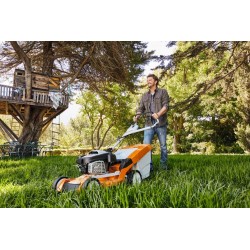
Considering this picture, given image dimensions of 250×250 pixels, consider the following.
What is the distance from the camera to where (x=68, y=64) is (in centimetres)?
572

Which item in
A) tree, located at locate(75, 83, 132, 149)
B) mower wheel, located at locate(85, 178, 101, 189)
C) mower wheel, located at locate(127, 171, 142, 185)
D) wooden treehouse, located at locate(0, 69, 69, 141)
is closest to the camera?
mower wheel, located at locate(85, 178, 101, 189)

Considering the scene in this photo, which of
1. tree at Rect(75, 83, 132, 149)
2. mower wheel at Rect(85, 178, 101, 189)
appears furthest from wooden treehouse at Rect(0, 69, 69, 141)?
mower wheel at Rect(85, 178, 101, 189)

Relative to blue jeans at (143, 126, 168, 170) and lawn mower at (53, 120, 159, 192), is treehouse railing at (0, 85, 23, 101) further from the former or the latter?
lawn mower at (53, 120, 159, 192)

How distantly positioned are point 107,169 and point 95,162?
0.36 feet

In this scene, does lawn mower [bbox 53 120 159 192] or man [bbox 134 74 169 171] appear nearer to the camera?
lawn mower [bbox 53 120 159 192]

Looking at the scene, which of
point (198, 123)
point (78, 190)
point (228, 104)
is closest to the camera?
point (78, 190)

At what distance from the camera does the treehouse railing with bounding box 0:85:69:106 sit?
4980mm

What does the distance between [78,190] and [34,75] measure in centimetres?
388

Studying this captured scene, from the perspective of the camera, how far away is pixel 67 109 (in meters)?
4.73

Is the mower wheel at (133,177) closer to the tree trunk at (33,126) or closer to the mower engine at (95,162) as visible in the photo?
the mower engine at (95,162)

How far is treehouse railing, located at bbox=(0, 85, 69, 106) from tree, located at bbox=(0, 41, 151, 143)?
13 centimetres

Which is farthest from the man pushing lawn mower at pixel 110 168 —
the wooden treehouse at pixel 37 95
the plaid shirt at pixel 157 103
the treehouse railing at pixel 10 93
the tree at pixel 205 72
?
the treehouse railing at pixel 10 93
